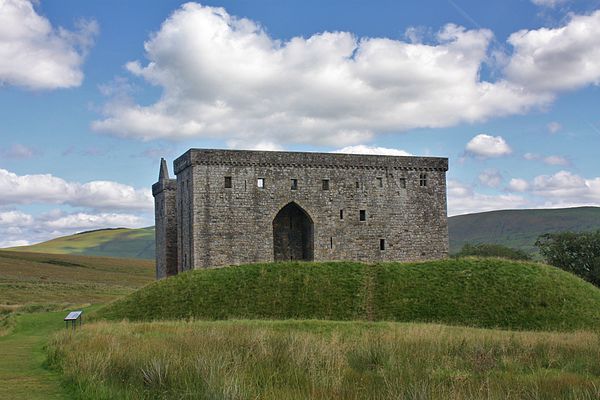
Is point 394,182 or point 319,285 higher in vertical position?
point 394,182

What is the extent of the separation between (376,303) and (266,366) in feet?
60.6

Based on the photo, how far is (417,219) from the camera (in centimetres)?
4388

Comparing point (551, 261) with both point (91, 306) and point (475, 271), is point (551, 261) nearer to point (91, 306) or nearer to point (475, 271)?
point (475, 271)

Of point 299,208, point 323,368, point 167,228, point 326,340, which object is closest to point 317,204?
point 299,208

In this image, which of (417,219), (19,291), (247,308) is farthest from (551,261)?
(19,291)

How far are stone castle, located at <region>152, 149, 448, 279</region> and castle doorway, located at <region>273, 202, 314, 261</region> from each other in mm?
66

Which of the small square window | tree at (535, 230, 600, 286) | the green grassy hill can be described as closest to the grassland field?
the green grassy hill

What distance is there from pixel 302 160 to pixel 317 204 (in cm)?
297

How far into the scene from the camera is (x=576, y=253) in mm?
62906

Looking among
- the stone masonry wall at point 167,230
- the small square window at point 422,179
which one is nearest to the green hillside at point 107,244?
the stone masonry wall at point 167,230

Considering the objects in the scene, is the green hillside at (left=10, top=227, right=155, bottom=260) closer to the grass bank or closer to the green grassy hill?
the green grassy hill

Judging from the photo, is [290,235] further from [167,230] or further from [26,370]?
[26,370]

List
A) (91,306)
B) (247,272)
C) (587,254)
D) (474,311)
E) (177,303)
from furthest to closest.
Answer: (587,254), (91,306), (247,272), (177,303), (474,311)

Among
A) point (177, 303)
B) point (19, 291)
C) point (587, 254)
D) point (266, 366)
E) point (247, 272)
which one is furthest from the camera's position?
point (587, 254)
